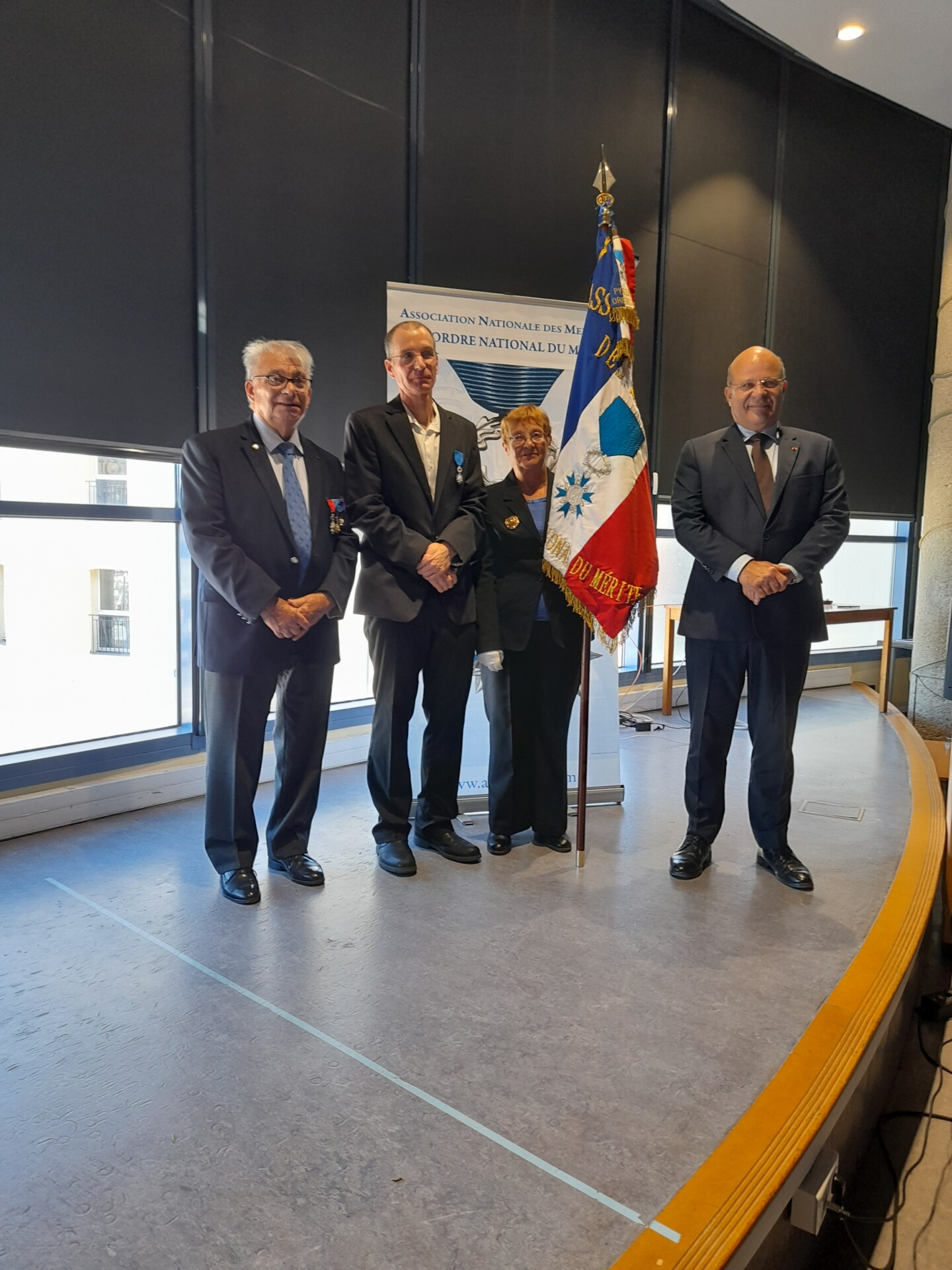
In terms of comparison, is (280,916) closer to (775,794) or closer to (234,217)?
(775,794)

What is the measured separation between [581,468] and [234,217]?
77.4 inches

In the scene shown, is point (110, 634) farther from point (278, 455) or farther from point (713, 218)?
point (713, 218)

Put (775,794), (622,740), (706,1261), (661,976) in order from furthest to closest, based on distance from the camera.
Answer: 1. (622,740)
2. (775,794)
3. (661,976)
4. (706,1261)

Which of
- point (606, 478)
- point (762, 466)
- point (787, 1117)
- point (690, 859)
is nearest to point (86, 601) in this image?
point (606, 478)

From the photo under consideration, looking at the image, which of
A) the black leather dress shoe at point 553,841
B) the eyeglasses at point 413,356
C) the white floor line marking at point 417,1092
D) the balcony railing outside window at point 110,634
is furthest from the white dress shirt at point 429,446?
the balcony railing outside window at point 110,634

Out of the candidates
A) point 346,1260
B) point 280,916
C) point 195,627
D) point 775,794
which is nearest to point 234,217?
point 195,627

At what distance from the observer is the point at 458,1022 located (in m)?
1.91

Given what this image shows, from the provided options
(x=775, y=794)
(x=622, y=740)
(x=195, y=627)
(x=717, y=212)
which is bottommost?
(x=622, y=740)

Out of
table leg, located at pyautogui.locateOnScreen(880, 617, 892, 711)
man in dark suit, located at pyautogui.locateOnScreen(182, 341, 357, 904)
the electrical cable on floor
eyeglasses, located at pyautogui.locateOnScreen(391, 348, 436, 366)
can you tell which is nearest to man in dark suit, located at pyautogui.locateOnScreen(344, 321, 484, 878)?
eyeglasses, located at pyautogui.locateOnScreen(391, 348, 436, 366)

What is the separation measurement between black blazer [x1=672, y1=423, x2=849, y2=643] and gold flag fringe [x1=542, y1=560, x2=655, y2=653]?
0.65 feet

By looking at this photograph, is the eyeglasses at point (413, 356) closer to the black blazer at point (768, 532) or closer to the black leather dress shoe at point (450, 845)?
the black blazer at point (768, 532)

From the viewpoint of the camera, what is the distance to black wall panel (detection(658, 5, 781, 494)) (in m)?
5.70

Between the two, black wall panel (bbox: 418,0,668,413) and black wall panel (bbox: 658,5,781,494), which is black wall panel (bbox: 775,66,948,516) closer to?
black wall panel (bbox: 658,5,781,494)

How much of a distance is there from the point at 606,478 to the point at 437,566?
0.66 metres
